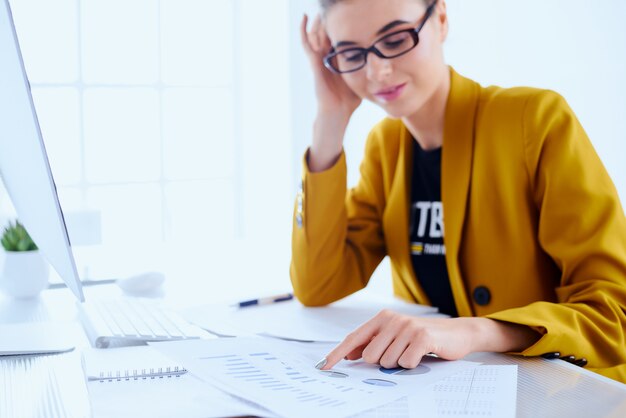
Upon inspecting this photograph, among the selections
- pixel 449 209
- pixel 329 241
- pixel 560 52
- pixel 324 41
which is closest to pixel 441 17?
pixel 324 41

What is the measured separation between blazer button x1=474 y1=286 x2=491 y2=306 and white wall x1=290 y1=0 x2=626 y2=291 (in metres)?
0.64

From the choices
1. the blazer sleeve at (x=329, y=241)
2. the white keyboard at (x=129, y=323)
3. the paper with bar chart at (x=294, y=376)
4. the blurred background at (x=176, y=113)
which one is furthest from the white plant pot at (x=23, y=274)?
the blurred background at (x=176, y=113)

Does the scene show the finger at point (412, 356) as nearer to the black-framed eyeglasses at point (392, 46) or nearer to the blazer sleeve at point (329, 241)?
the blazer sleeve at point (329, 241)

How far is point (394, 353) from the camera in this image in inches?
34.1

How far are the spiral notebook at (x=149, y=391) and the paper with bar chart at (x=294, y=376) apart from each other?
0.8 inches

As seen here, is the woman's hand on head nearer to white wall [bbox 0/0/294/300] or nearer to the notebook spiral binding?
the notebook spiral binding

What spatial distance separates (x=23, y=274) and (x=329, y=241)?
2.05 ft

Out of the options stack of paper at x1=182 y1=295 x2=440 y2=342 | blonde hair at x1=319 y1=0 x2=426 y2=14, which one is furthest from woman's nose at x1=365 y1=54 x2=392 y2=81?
stack of paper at x1=182 y1=295 x2=440 y2=342

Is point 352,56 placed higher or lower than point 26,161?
higher

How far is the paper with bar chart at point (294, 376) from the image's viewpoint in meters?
0.71

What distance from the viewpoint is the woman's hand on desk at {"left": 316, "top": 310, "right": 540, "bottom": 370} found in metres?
0.87

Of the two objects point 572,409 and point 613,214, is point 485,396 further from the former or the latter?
point 613,214

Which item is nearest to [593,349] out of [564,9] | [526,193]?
[526,193]

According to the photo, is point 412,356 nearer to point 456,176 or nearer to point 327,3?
point 456,176
